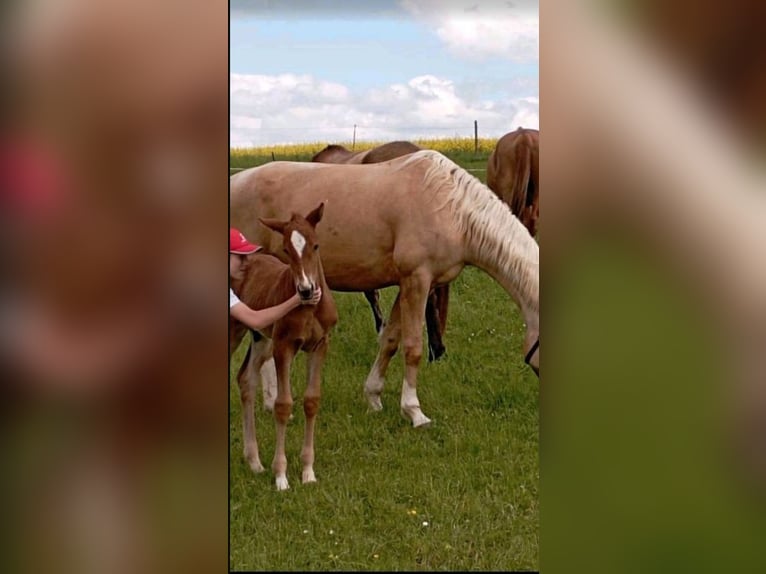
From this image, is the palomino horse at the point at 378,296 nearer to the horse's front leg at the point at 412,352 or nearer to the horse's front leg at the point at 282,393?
the horse's front leg at the point at 412,352

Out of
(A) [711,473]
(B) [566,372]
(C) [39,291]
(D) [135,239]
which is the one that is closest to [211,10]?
(D) [135,239]

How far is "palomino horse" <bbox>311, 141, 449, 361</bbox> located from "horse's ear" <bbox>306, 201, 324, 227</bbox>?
14 centimetres

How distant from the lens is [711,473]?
1428mm

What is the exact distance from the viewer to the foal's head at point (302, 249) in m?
2.11

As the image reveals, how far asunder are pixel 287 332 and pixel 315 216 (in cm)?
35

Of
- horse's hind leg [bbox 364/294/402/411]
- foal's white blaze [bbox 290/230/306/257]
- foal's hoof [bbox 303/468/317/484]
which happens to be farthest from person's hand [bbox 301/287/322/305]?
foal's hoof [bbox 303/468/317/484]

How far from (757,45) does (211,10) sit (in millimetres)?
1013

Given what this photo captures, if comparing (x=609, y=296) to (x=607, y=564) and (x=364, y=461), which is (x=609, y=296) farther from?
(x=364, y=461)

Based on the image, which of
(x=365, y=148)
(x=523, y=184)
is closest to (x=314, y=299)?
(x=365, y=148)

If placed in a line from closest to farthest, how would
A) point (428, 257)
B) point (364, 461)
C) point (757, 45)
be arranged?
point (757, 45) → point (364, 461) → point (428, 257)

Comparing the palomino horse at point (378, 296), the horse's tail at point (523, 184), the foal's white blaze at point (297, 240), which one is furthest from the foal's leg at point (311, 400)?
the horse's tail at point (523, 184)

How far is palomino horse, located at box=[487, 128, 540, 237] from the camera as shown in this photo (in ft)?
6.77

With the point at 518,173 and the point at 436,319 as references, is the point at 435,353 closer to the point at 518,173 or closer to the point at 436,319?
the point at 436,319

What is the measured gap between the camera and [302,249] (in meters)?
2.14
